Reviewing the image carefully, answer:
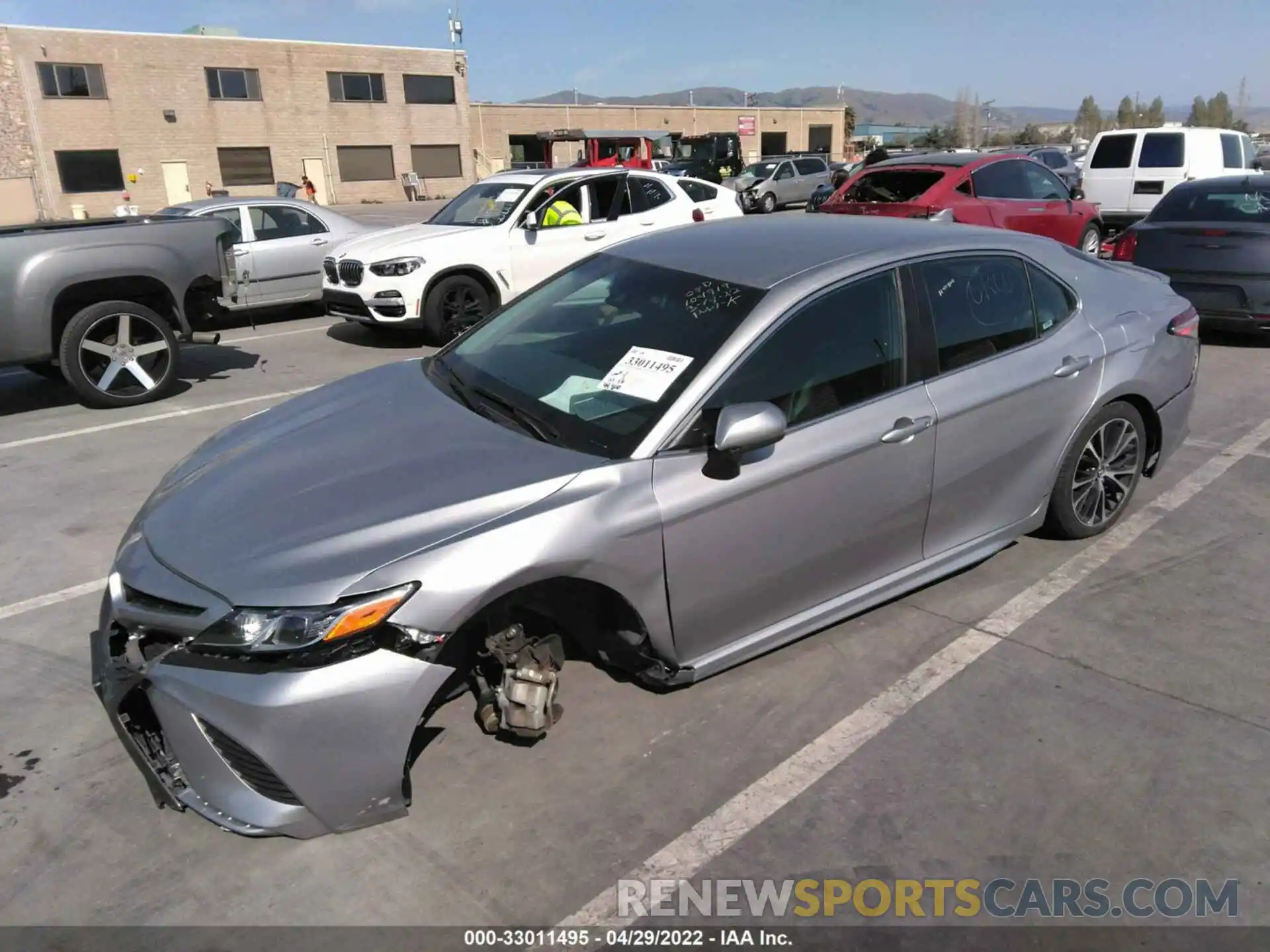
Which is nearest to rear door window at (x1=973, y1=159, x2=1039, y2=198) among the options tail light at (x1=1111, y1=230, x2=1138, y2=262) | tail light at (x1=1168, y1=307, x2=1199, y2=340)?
tail light at (x1=1111, y1=230, x2=1138, y2=262)

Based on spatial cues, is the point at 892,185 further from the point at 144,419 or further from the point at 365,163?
the point at 365,163

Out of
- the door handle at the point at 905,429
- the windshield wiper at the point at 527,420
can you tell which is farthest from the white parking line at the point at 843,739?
the windshield wiper at the point at 527,420

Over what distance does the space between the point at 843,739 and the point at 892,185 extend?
9.47 meters

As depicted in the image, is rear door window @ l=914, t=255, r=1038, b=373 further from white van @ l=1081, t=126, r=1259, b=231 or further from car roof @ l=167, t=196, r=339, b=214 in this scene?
white van @ l=1081, t=126, r=1259, b=231

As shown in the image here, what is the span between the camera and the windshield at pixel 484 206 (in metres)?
9.86

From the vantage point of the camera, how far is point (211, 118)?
39938mm

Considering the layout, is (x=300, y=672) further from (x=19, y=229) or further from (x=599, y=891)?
(x=19, y=229)

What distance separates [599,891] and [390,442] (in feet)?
5.28

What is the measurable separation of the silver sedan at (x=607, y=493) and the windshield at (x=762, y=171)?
2539cm

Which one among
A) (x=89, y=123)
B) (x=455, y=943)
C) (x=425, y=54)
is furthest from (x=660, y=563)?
(x=425, y=54)

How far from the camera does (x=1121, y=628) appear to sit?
3.83 metres

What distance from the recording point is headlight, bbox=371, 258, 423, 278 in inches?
359

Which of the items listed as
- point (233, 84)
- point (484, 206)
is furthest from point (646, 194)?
point (233, 84)

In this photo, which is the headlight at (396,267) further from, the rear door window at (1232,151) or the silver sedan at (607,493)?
the rear door window at (1232,151)
